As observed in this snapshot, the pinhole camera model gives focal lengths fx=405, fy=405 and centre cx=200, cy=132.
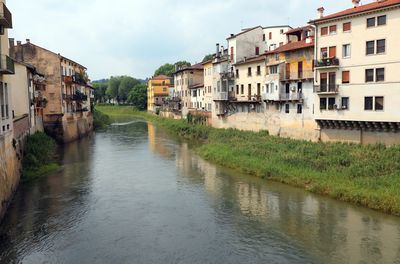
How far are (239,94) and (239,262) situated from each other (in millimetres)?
37372

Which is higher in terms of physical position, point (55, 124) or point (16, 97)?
point (16, 97)

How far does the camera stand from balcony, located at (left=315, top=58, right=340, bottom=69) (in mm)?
33906

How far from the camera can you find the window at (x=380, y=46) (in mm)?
30698

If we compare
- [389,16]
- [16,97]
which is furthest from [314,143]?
[16,97]

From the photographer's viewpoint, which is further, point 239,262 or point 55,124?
point 55,124

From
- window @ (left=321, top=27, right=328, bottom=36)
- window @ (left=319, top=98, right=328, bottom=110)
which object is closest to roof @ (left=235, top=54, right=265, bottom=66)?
window @ (left=321, top=27, right=328, bottom=36)

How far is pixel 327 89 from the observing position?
34719 mm

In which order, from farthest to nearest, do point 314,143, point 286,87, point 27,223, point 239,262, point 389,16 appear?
1. point 286,87
2. point 314,143
3. point 389,16
4. point 27,223
5. point 239,262

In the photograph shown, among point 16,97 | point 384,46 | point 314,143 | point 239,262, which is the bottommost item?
point 239,262

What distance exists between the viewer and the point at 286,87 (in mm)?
42000

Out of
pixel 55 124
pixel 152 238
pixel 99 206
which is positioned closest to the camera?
pixel 152 238

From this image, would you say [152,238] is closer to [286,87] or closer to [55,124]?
[286,87]

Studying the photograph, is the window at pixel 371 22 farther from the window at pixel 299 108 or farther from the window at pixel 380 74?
the window at pixel 299 108

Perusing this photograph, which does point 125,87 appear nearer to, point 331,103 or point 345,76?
point 331,103
